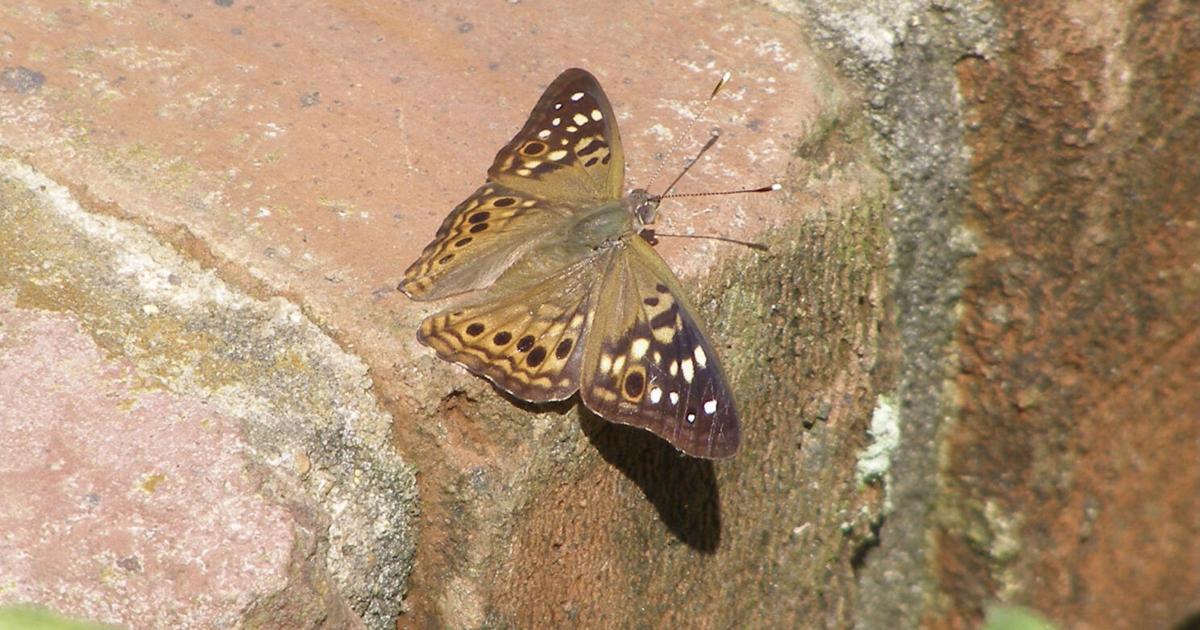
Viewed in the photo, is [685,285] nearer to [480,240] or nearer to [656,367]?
[656,367]

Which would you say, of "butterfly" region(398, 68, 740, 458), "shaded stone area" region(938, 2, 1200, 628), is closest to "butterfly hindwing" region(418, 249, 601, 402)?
"butterfly" region(398, 68, 740, 458)

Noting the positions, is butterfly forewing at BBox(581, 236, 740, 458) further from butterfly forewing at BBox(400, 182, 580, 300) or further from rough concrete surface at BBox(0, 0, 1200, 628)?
butterfly forewing at BBox(400, 182, 580, 300)

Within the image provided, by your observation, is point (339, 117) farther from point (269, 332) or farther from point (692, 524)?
point (692, 524)

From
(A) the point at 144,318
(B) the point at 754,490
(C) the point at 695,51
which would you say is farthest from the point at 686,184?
(A) the point at 144,318

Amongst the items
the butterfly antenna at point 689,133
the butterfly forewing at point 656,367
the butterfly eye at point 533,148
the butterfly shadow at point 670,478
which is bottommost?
the butterfly shadow at point 670,478

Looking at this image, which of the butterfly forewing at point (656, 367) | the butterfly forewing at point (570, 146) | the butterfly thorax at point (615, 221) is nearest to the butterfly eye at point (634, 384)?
the butterfly forewing at point (656, 367)

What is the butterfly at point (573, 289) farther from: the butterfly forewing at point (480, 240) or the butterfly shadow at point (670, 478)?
the butterfly shadow at point (670, 478)

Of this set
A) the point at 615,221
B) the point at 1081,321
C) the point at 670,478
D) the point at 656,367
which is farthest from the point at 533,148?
the point at 1081,321
